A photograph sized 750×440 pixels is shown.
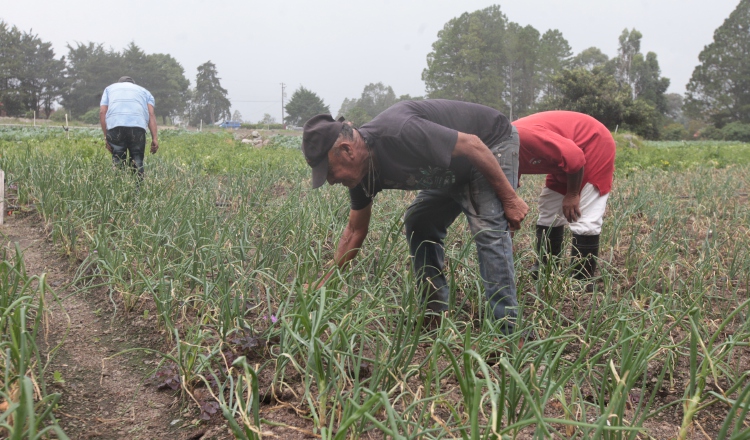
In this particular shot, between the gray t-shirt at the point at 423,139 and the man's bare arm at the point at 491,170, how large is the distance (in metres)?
0.05

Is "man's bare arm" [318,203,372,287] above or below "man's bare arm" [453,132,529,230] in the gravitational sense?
below

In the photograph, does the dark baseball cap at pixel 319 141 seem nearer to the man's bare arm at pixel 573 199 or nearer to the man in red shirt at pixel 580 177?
the man in red shirt at pixel 580 177

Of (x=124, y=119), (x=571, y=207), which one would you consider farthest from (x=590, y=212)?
(x=124, y=119)

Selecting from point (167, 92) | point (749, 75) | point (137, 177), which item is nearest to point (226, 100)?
point (167, 92)

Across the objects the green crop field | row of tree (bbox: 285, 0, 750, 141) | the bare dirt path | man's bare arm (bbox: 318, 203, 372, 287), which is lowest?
the bare dirt path

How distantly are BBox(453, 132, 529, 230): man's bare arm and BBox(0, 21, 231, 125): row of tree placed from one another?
51.1 metres

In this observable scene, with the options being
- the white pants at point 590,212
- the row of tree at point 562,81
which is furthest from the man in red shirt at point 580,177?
the row of tree at point 562,81

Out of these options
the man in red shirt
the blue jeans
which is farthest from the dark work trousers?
the man in red shirt

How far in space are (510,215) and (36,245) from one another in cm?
319

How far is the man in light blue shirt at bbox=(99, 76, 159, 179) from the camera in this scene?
594 cm

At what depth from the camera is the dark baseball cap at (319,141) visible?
2273mm

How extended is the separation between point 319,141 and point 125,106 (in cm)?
442

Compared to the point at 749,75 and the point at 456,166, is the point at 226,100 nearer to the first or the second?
the point at 749,75

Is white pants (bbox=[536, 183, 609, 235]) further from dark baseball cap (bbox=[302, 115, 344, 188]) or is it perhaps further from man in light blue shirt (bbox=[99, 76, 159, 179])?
man in light blue shirt (bbox=[99, 76, 159, 179])
